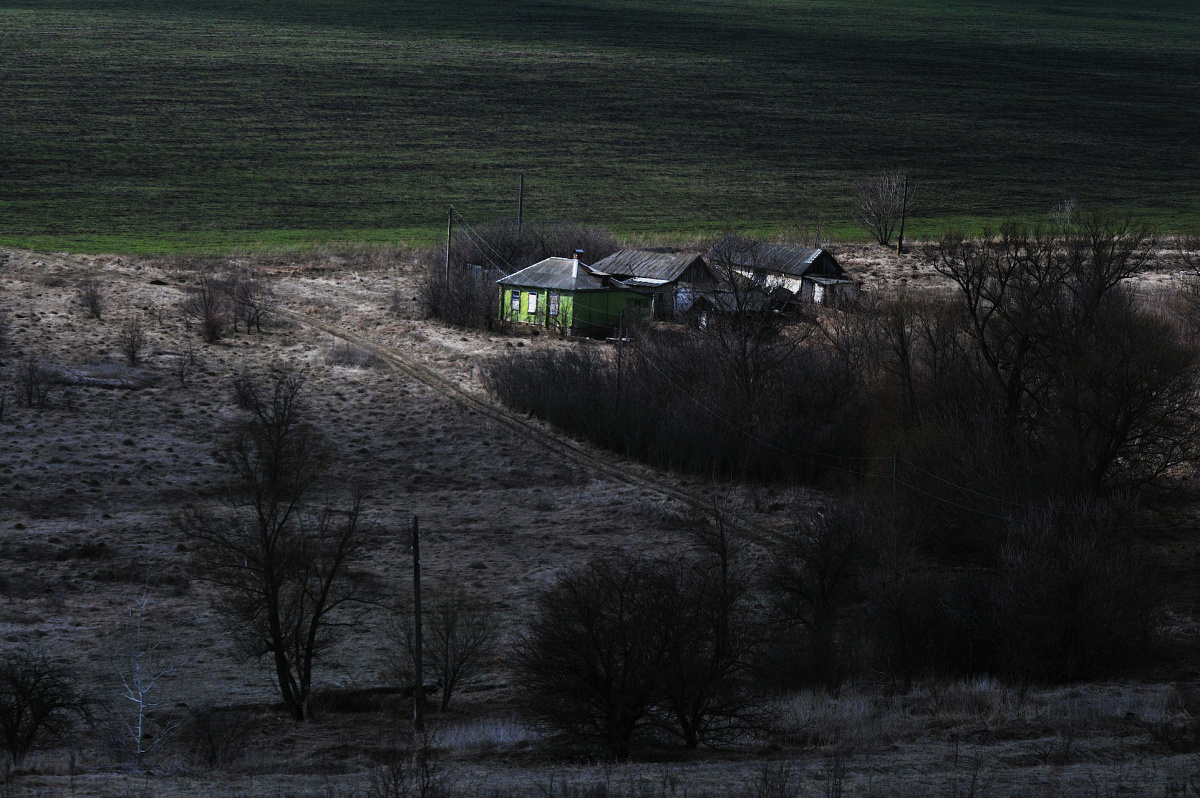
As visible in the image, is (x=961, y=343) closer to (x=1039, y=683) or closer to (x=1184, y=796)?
(x=1039, y=683)

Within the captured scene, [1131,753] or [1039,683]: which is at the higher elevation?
[1131,753]

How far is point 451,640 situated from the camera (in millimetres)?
19062

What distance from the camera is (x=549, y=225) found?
5866cm

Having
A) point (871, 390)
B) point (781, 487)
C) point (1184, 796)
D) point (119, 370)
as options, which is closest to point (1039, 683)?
point (1184, 796)

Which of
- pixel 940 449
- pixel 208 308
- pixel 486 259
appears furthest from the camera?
pixel 486 259

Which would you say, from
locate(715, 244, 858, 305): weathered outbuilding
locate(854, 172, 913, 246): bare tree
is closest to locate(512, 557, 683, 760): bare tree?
locate(715, 244, 858, 305): weathered outbuilding

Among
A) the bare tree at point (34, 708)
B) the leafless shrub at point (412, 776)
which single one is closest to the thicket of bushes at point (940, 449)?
the leafless shrub at point (412, 776)

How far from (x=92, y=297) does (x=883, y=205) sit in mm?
37670

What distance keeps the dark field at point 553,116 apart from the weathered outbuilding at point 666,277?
52.5 feet

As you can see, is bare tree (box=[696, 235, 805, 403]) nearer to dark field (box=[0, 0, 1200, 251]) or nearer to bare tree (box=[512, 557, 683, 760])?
bare tree (box=[512, 557, 683, 760])

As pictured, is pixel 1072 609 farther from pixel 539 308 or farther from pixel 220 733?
pixel 539 308

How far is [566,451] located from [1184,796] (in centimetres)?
2232

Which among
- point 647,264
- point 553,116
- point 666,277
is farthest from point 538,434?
point 553,116

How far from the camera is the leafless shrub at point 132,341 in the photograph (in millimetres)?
37625
